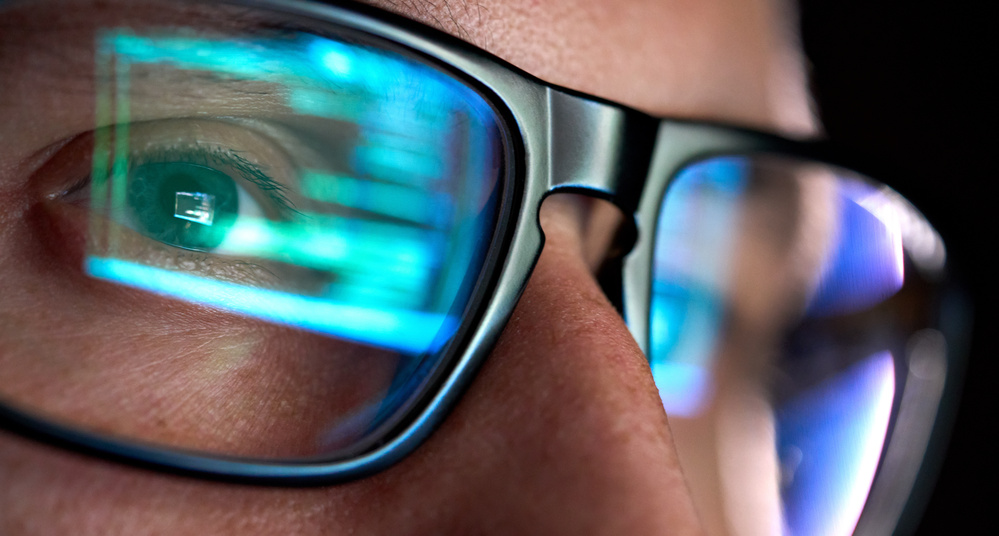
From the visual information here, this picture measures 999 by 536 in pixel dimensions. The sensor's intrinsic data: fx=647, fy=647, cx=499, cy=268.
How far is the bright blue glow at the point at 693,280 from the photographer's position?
72cm

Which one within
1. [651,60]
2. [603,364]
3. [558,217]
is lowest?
[603,364]

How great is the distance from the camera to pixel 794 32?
0.90 metres

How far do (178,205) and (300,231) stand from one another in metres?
0.08

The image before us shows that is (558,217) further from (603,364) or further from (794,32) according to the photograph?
(794,32)

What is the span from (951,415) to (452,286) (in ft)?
2.48

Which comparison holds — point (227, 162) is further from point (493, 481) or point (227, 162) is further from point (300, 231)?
point (493, 481)

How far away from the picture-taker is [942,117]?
131 cm

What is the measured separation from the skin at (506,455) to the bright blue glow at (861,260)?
48 cm

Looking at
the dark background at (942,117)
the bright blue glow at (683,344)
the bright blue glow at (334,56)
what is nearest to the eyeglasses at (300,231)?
the bright blue glow at (334,56)

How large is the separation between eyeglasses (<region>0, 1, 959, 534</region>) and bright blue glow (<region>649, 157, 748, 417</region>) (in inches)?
3.6

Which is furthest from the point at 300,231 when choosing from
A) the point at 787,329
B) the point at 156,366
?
the point at 787,329

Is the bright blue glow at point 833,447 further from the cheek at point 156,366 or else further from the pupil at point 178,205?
the pupil at point 178,205

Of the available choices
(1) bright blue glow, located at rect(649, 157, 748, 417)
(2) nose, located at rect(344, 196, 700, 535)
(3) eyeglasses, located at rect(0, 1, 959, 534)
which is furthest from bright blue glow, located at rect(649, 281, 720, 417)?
(2) nose, located at rect(344, 196, 700, 535)

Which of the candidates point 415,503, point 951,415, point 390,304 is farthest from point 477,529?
point 951,415
